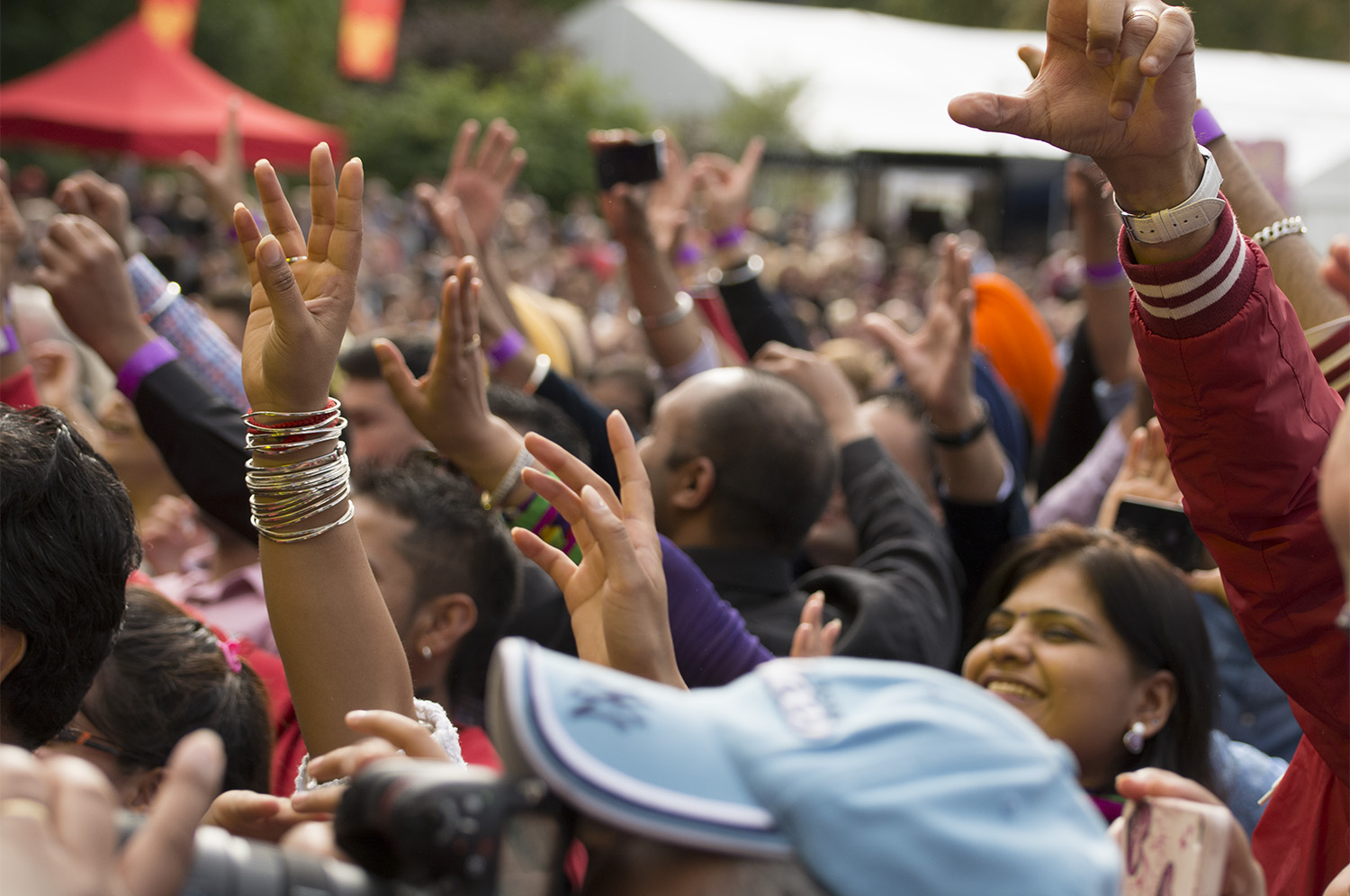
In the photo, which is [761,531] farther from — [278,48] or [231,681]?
[278,48]

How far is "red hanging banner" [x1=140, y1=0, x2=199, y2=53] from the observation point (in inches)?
512

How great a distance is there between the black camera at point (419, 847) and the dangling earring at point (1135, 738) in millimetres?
1644

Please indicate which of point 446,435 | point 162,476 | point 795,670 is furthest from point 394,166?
point 795,670

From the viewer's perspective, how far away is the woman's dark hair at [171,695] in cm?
176

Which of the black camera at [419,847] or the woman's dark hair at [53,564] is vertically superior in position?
the black camera at [419,847]

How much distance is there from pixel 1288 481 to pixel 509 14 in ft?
95.4

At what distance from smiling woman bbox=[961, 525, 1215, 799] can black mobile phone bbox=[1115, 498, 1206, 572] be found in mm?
269

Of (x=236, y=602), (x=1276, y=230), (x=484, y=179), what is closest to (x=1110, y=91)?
(x=1276, y=230)

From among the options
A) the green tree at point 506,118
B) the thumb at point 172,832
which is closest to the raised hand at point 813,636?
the thumb at point 172,832

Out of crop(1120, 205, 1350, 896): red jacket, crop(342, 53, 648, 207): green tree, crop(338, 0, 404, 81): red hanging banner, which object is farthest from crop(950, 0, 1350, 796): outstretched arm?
crop(342, 53, 648, 207): green tree

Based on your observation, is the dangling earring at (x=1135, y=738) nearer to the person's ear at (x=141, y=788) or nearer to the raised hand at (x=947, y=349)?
the raised hand at (x=947, y=349)

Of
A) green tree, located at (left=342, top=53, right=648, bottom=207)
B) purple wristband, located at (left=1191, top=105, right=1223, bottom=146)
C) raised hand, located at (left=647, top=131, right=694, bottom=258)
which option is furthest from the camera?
green tree, located at (left=342, top=53, right=648, bottom=207)

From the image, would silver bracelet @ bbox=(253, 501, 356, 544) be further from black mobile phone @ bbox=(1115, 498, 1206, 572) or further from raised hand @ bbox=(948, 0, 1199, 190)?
black mobile phone @ bbox=(1115, 498, 1206, 572)

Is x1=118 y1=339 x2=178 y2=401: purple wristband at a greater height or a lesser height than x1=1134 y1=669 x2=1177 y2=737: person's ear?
greater
